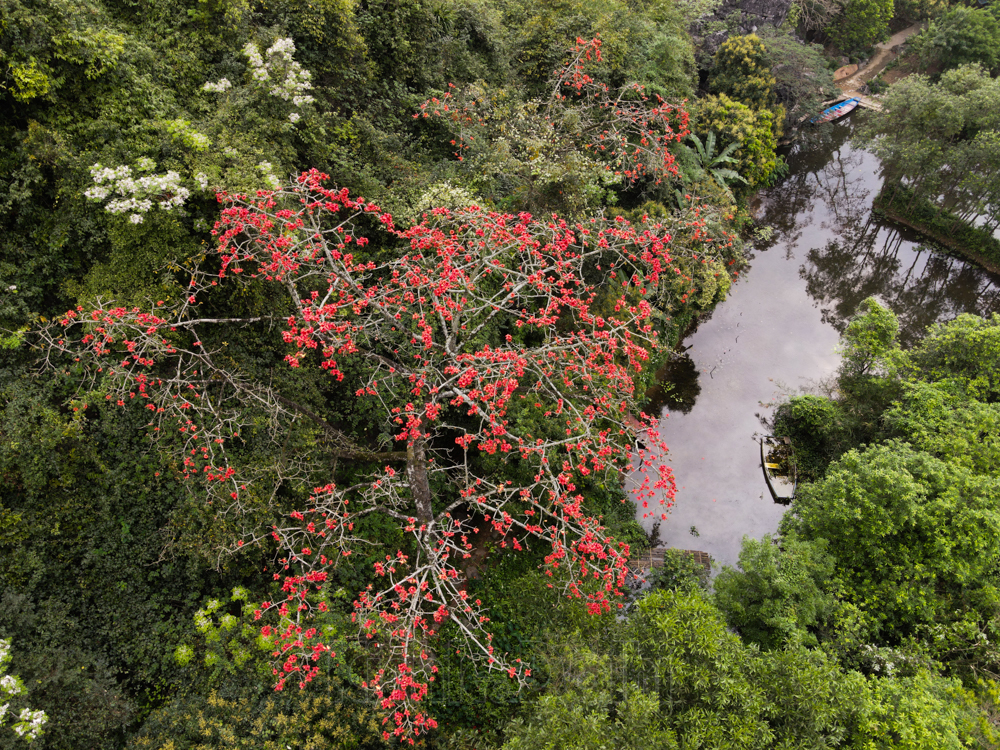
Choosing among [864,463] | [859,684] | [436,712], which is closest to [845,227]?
[864,463]

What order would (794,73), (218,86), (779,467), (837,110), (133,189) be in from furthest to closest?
(837,110) → (794,73) → (779,467) → (218,86) → (133,189)

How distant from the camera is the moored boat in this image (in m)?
14.7

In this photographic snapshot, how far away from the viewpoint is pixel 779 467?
15.2 metres

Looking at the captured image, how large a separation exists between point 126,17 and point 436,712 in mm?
13525

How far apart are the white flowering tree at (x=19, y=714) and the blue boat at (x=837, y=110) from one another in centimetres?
3487

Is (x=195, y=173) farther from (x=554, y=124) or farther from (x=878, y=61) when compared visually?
(x=878, y=61)

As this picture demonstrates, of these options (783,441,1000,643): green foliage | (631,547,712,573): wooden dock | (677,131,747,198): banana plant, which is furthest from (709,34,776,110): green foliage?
(631,547,712,573): wooden dock

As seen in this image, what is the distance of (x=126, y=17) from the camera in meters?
8.72

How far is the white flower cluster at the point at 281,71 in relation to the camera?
28.9ft

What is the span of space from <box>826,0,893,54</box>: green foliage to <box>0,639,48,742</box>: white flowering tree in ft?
130

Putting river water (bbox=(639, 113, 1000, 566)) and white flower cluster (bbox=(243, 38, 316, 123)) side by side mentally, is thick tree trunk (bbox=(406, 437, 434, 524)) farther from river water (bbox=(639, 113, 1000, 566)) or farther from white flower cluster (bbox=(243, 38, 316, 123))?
river water (bbox=(639, 113, 1000, 566))

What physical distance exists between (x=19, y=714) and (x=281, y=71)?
33.9 feet

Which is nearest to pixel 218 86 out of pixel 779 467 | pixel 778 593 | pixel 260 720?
pixel 260 720

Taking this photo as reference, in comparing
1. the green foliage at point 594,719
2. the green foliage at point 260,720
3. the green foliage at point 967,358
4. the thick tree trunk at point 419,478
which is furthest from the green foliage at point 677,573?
the green foliage at point 967,358
